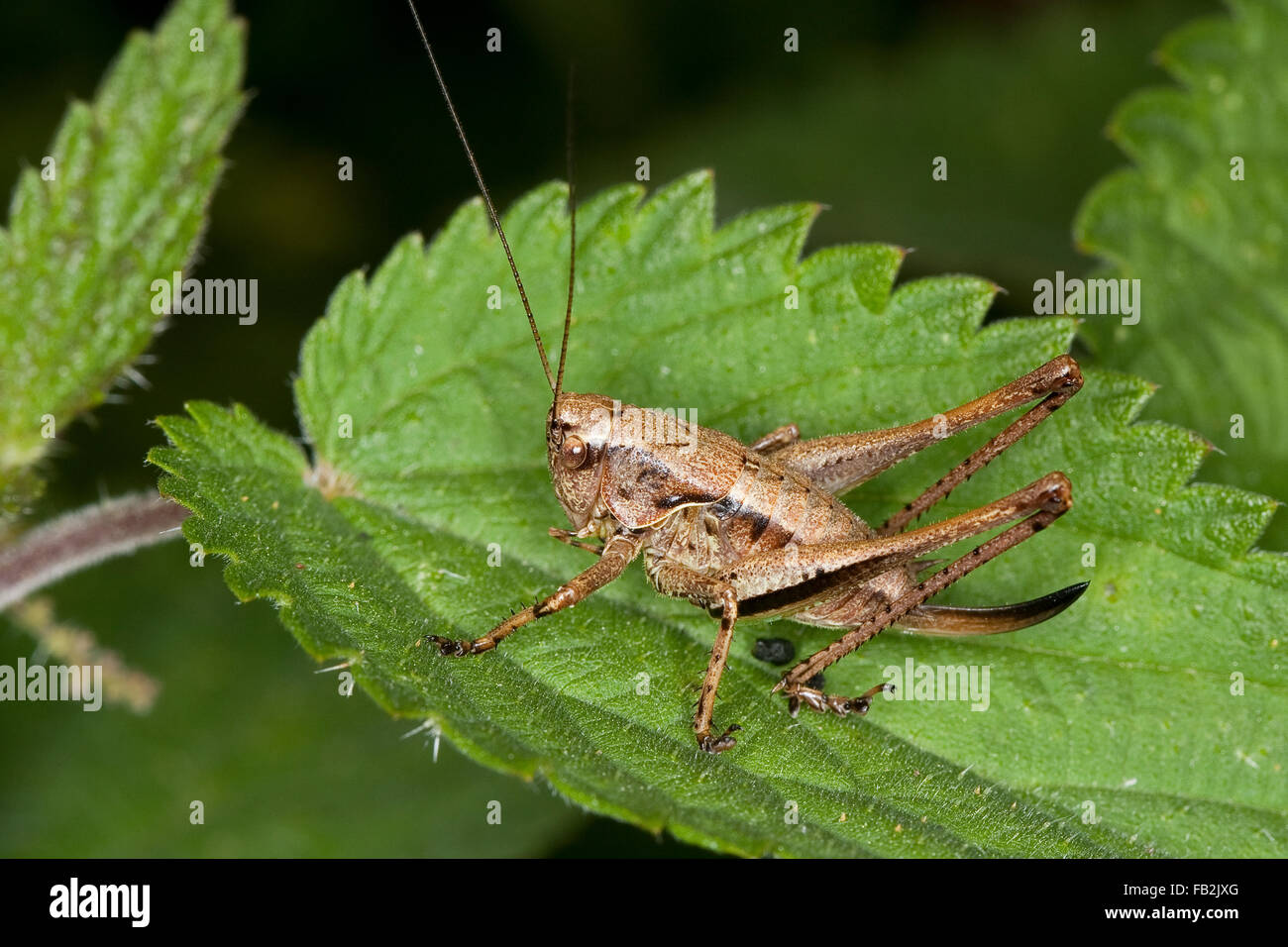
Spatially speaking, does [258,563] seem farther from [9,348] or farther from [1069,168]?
[1069,168]

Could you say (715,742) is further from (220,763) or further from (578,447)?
(220,763)

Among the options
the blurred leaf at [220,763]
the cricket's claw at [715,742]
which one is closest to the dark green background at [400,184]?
the blurred leaf at [220,763]

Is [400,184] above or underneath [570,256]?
above

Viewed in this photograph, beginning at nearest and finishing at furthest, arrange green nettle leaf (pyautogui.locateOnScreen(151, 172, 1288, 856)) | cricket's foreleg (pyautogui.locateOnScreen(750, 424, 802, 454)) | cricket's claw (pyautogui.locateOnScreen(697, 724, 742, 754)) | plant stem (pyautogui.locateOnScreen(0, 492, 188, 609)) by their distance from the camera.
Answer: green nettle leaf (pyautogui.locateOnScreen(151, 172, 1288, 856)) < cricket's claw (pyautogui.locateOnScreen(697, 724, 742, 754)) < plant stem (pyautogui.locateOnScreen(0, 492, 188, 609)) < cricket's foreleg (pyautogui.locateOnScreen(750, 424, 802, 454))

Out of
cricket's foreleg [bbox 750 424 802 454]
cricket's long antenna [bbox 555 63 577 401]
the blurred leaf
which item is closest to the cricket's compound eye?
cricket's long antenna [bbox 555 63 577 401]

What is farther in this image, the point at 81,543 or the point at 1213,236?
the point at 1213,236

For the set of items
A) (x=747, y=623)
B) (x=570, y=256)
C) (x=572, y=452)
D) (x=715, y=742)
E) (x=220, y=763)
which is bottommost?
(x=220, y=763)

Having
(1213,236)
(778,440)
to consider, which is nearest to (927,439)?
(778,440)

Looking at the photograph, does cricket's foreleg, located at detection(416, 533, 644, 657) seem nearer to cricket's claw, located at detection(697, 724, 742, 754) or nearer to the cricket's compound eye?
the cricket's compound eye
